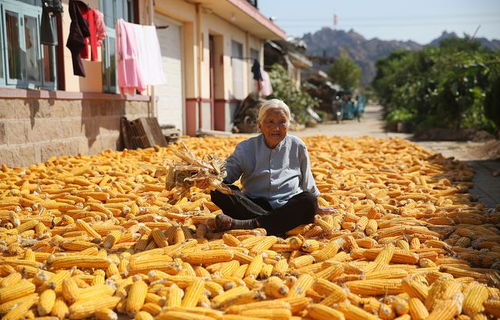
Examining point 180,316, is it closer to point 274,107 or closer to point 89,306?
point 89,306

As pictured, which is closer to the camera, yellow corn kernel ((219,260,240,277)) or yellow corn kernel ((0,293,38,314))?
yellow corn kernel ((0,293,38,314))

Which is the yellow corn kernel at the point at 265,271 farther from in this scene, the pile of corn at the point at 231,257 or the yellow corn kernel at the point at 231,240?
the yellow corn kernel at the point at 231,240

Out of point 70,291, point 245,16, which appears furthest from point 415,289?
point 245,16

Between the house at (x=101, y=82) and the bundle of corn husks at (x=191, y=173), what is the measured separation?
4130 millimetres

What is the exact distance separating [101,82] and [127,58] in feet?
2.23

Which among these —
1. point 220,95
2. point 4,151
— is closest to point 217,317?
point 4,151

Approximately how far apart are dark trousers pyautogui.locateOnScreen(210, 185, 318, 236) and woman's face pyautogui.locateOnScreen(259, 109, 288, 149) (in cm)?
51

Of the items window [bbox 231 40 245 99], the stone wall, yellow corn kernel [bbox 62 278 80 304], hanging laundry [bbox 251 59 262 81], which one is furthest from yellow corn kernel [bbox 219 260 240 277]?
hanging laundry [bbox 251 59 262 81]

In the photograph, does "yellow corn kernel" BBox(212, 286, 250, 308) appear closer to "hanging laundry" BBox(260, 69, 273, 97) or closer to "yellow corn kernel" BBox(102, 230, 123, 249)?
"yellow corn kernel" BBox(102, 230, 123, 249)

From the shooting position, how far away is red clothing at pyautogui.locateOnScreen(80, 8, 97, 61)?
7.94 metres

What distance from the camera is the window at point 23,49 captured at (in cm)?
669

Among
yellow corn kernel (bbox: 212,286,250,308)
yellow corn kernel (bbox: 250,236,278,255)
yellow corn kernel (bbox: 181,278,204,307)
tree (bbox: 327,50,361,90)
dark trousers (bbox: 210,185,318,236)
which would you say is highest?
tree (bbox: 327,50,361,90)

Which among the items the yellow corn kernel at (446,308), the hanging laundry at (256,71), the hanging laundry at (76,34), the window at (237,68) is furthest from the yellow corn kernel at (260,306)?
the hanging laundry at (256,71)

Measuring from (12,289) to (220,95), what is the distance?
14228 millimetres
